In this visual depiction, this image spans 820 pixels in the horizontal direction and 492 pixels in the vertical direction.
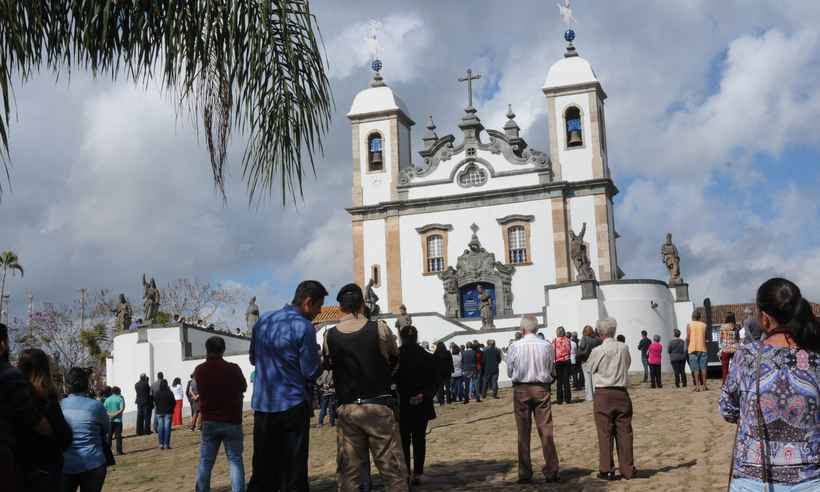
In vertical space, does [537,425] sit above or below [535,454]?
above

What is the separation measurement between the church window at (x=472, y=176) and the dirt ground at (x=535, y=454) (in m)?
23.1

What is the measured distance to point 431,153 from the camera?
46.0 metres

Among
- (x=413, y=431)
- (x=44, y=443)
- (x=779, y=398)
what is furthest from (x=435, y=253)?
(x=779, y=398)

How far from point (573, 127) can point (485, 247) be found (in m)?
6.14

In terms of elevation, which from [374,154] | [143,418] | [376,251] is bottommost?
[143,418]

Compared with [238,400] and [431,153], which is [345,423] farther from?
[431,153]

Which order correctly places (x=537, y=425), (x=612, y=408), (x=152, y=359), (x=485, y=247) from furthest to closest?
(x=485, y=247) < (x=152, y=359) < (x=537, y=425) < (x=612, y=408)

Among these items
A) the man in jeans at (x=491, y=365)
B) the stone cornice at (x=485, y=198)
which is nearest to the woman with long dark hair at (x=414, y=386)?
the man in jeans at (x=491, y=365)

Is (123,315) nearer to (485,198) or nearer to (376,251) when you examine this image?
(376,251)

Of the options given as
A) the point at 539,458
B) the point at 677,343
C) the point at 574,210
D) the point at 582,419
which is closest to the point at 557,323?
the point at 574,210

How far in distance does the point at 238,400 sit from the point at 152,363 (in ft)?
88.7

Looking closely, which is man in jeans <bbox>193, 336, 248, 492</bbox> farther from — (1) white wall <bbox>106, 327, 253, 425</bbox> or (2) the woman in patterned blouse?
(1) white wall <bbox>106, 327, 253, 425</bbox>

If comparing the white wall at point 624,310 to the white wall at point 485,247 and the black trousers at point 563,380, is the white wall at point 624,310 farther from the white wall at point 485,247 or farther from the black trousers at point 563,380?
the black trousers at point 563,380

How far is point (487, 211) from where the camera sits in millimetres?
43656
